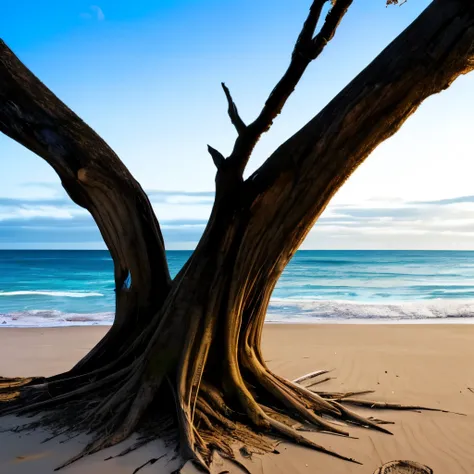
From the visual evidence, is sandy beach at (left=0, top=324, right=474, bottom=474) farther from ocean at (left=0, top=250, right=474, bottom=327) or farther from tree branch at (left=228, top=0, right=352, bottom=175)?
ocean at (left=0, top=250, right=474, bottom=327)

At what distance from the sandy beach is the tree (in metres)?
0.20

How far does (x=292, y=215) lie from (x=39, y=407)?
239 centimetres

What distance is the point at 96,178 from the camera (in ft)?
14.0

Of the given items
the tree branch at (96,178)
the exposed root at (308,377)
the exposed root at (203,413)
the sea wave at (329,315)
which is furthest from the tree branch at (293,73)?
the sea wave at (329,315)

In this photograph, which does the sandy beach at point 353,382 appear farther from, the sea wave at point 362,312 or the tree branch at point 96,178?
the sea wave at point 362,312

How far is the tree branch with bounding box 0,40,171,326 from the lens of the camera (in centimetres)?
418

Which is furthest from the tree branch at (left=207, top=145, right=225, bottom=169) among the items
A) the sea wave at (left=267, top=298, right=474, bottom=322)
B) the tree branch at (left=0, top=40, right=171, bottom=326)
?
the sea wave at (left=267, top=298, right=474, bottom=322)

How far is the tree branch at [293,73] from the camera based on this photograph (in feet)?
12.4

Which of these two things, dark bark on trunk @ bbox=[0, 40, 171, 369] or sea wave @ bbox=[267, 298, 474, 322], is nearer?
dark bark on trunk @ bbox=[0, 40, 171, 369]

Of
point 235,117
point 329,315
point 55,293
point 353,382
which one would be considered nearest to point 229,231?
point 235,117

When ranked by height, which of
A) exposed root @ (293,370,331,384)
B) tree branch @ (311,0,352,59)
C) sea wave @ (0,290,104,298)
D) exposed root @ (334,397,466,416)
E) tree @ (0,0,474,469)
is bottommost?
exposed root @ (334,397,466,416)

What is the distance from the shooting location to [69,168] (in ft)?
13.8

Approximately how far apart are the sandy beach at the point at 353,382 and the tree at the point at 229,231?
0.67 feet

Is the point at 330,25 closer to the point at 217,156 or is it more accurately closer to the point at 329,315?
the point at 217,156
